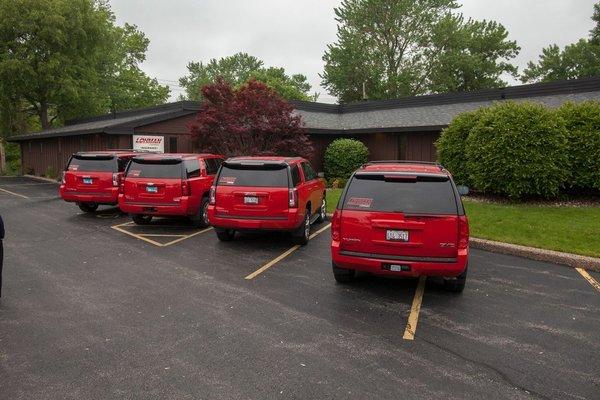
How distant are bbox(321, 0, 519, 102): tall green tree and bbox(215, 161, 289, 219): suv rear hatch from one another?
135 feet

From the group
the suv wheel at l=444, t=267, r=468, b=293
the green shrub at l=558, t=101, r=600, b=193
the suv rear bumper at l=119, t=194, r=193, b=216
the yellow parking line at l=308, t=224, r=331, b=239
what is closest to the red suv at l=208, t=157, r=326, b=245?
the yellow parking line at l=308, t=224, r=331, b=239

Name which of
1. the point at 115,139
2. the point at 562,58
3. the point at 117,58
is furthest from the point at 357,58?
the point at 115,139

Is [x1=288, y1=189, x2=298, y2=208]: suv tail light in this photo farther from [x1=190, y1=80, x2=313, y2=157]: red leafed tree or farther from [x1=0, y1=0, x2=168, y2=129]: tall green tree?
[x1=0, y1=0, x2=168, y2=129]: tall green tree

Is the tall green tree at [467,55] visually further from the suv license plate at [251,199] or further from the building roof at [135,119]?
the suv license plate at [251,199]

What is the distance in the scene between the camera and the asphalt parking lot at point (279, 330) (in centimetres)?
393

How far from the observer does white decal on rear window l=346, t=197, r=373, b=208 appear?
20.0 feet

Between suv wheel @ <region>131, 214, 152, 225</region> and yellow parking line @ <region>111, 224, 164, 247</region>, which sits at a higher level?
suv wheel @ <region>131, 214, 152, 225</region>

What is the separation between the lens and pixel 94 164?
13.0 metres

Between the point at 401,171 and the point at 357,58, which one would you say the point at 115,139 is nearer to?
the point at 401,171

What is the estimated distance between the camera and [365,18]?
4900cm

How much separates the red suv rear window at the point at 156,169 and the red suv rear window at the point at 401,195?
602cm

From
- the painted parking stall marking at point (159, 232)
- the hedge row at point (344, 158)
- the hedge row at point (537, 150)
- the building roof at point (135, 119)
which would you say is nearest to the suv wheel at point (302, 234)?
the painted parking stall marking at point (159, 232)

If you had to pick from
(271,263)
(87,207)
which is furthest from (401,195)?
(87,207)

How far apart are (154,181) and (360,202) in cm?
645
